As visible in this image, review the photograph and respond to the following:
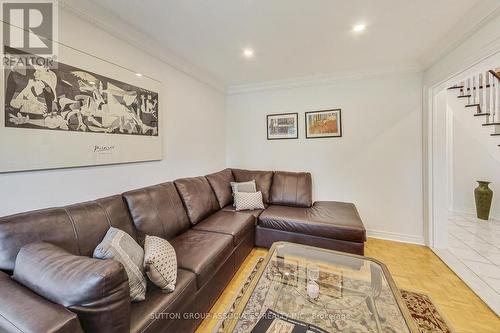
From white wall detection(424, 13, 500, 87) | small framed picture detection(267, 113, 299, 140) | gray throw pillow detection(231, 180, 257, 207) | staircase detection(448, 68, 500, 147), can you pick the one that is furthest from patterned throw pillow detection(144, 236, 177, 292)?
staircase detection(448, 68, 500, 147)

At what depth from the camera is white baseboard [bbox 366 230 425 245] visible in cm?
279

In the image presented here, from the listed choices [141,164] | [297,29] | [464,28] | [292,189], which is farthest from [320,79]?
[141,164]

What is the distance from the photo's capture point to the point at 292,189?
3068mm

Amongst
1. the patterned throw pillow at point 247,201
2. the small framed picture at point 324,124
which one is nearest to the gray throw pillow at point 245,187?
the patterned throw pillow at point 247,201

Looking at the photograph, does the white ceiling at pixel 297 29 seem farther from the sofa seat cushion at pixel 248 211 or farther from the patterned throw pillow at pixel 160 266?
the sofa seat cushion at pixel 248 211

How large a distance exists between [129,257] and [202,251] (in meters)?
0.59

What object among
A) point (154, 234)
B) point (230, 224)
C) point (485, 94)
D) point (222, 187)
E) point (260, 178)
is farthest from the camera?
point (260, 178)

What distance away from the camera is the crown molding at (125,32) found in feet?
5.10

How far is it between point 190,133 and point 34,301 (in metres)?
2.28

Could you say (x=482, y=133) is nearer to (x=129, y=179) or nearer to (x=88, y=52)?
(x=129, y=179)

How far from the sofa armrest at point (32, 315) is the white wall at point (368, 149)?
9.87ft

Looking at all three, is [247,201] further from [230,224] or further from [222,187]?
[230,224]

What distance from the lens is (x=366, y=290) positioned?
1.52 m

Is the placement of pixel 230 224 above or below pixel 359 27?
below
